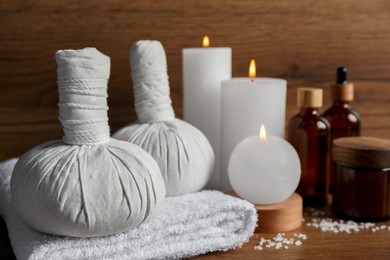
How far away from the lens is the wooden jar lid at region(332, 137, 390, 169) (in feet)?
2.27

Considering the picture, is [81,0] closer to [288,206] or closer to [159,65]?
[159,65]

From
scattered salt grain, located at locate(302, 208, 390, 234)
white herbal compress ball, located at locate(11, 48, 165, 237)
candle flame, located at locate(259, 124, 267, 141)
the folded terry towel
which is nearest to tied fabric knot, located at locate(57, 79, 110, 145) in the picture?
white herbal compress ball, located at locate(11, 48, 165, 237)

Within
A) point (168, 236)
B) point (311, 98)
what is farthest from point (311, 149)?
point (168, 236)

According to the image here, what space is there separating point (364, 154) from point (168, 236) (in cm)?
28

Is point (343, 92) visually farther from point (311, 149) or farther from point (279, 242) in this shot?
point (279, 242)

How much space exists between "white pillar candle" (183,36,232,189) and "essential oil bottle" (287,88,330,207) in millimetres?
114

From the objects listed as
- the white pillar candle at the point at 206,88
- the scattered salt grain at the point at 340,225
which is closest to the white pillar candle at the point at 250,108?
the white pillar candle at the point at 206,88

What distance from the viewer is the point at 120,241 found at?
21.8 inches

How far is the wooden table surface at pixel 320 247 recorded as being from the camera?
609 mm

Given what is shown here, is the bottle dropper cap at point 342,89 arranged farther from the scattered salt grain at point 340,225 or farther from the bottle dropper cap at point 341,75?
the scattered salt grain at point 340,225

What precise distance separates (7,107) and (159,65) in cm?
28

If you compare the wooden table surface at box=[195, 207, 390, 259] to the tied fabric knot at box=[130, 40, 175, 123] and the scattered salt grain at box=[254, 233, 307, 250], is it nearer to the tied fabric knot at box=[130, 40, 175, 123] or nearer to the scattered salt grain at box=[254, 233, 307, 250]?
the scattered salt grain at box=[254, 233, 307, 250]

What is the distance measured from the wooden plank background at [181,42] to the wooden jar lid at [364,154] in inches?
8.7

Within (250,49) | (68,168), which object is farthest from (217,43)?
(68,168)
